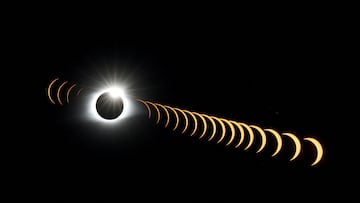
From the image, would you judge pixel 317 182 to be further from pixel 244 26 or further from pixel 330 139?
pixel 244 26

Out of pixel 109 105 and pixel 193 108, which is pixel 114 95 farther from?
pixel 193 108

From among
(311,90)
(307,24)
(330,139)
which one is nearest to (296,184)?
(330,139)

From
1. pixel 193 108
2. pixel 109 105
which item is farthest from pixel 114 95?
pixel 193 108

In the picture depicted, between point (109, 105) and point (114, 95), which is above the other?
point (114, 95)
